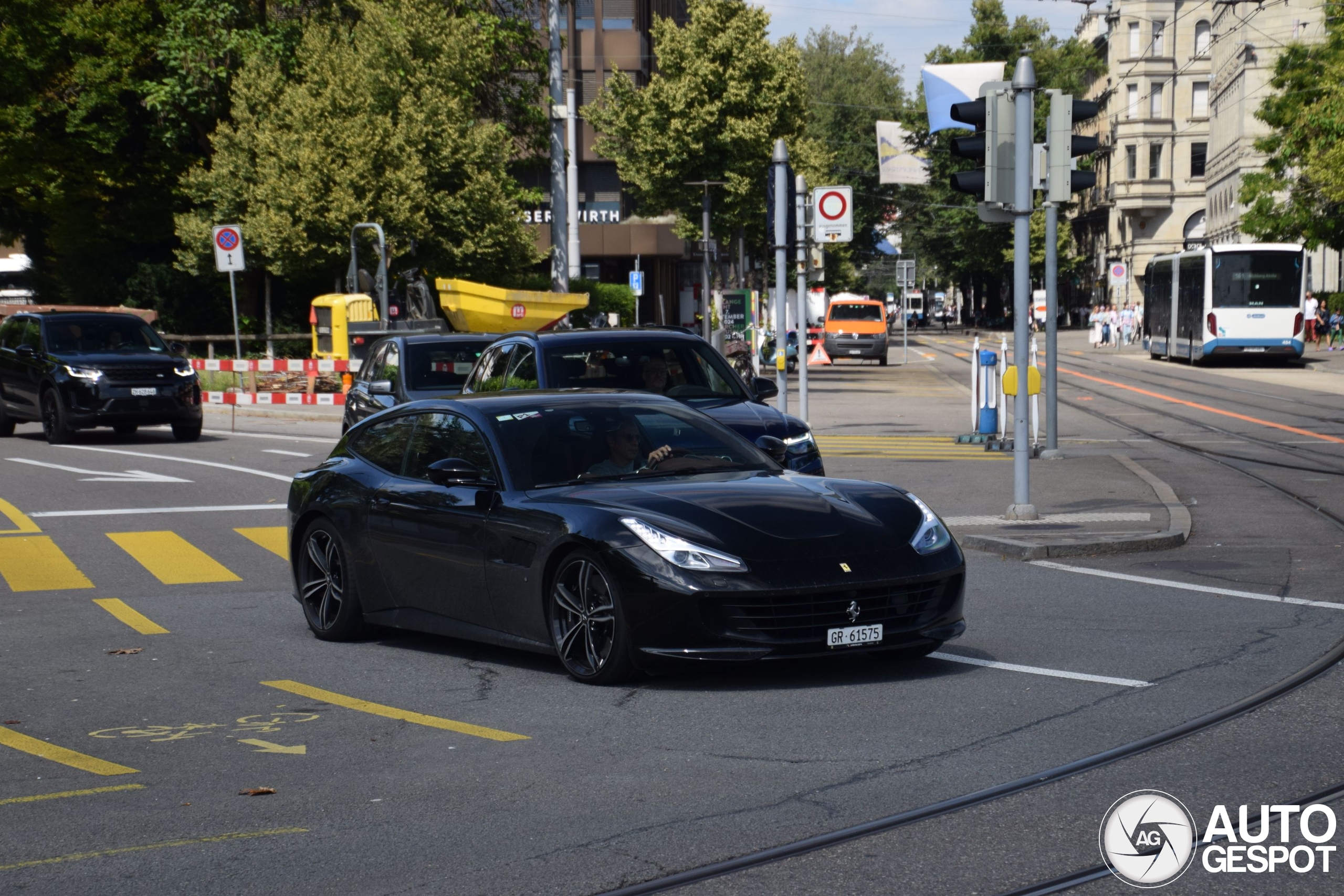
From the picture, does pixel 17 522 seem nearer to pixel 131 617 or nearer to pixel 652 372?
pixel 131 617

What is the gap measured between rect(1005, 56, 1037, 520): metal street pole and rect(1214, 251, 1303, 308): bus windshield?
34.8m

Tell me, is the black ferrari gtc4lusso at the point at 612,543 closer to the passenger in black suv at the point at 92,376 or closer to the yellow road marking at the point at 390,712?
the yellow road marking at the point at 390,712

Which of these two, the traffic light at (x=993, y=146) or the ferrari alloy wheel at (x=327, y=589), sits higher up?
the traffic light at (x=993, y=146)

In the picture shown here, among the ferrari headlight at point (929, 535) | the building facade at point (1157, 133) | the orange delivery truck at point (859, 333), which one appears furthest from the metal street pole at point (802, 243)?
the building facade at point (1157, 133)

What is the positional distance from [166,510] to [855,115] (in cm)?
8532

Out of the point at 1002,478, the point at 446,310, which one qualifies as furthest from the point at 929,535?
the point at 446,310

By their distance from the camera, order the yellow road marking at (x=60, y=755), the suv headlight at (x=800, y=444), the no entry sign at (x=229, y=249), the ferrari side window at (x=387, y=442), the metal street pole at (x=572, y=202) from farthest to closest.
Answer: the metal street pole at (x=572, y=202)
the no entry sign at (x=229, y=249)
the suv headlight at (x=800, y=444)
the ferrari side window at (x=387, y=442)
the yellow road marking at (x=60, y=755)

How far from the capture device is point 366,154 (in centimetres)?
4094

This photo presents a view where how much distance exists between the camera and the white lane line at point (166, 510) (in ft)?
49.9

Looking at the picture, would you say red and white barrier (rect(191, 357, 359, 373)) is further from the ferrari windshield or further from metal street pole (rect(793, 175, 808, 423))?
the ferrari windshield

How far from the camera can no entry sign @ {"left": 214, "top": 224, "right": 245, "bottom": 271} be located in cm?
3072

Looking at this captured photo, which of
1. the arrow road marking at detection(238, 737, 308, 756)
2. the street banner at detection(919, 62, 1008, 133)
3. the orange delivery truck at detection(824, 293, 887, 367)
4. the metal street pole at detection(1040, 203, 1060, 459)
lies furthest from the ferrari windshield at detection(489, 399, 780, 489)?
the street banner at detection(919, 62, 1008, 133)

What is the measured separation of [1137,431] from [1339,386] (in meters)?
14.0

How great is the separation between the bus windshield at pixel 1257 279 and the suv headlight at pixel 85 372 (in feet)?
105
